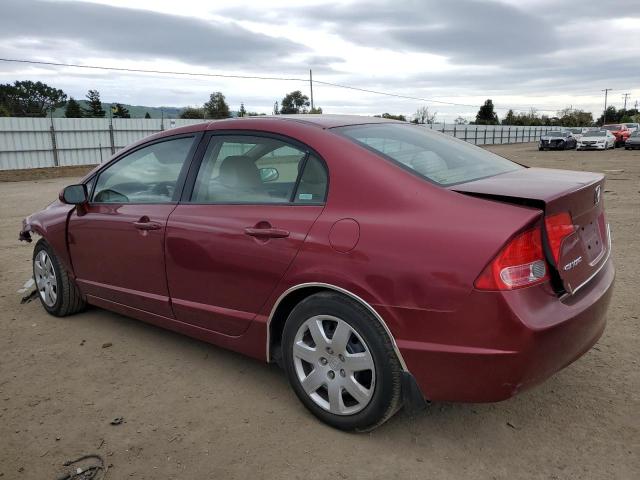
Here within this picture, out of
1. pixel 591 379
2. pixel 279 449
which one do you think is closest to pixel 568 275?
pixel 591 379

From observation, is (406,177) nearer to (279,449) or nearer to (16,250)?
(279,449)

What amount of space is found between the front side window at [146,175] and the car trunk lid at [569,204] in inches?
74.4

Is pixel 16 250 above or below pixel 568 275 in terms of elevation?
below

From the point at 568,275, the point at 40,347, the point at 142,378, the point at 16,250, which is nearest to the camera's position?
the point at 568,275

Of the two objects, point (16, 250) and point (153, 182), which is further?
point (16, 250)

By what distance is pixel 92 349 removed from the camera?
3896mm

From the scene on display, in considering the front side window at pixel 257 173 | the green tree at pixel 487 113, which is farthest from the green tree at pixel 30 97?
the front side window at pixel 257 173

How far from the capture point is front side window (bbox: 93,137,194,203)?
3545 mm

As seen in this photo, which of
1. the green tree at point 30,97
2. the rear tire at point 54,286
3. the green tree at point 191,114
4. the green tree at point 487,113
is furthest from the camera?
the green tree at point 487,113

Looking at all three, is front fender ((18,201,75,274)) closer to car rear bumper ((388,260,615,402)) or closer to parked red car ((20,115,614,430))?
parked red car ((20,115,614,430))

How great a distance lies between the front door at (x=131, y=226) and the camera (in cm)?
350

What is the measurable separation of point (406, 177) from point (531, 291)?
76 cm

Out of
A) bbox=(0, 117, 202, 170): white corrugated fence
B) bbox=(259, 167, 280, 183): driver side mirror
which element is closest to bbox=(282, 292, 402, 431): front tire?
bbox=(259, 167, 280, 183): driver side mirror

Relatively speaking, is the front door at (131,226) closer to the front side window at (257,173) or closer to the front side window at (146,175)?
the front side window at (146,175)
